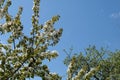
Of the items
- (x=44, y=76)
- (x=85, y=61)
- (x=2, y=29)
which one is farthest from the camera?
(x=85, y=61)

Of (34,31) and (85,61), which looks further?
(85,61)

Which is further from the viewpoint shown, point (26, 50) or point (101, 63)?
point (101, 63)

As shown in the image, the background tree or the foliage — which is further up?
the foliage

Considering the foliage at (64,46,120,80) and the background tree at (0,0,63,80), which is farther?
the foliage at (64,46,120,80)

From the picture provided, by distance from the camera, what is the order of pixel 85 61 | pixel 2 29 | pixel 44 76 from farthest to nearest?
pixel 85 61
pixel 2 29
pixel 44 76

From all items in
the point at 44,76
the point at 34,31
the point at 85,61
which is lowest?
the point at 44,76

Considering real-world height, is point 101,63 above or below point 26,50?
above

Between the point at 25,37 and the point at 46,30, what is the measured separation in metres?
0.92

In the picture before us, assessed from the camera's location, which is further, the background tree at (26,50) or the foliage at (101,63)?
the foliage at (101,63)

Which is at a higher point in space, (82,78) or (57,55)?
(57,55)

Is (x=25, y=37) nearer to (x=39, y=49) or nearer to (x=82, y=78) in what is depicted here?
(x=39, y=49)

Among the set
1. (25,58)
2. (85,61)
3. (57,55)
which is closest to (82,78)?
(57,55)

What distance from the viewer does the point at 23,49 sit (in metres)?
12.9

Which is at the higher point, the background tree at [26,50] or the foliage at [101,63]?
the foliage at [101,63]
